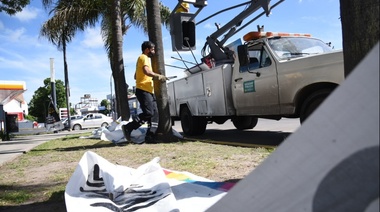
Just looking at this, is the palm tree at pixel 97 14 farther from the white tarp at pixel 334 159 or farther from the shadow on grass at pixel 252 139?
the white tarp at pixel 334 159

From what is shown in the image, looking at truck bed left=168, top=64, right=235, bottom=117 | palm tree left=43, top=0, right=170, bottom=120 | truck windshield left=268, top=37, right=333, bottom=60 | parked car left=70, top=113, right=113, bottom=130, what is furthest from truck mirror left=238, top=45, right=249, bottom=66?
parked car left=70, top=113, right=113, bottom=130

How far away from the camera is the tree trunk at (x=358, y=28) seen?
1.59m

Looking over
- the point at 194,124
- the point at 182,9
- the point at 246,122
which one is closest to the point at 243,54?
the point at 182,9

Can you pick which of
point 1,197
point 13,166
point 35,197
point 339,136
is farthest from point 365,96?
point 13,166

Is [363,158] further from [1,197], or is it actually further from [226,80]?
[226,80]

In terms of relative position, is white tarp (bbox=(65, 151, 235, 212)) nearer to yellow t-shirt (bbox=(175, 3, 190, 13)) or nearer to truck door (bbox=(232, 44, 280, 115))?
truck door (bbox=(232, 44, 280, 115))

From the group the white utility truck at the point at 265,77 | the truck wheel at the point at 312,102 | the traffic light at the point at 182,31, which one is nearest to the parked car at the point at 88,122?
the white utility truck at the point at 265,77

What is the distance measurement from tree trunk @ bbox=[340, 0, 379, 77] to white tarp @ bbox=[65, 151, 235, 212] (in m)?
1.36

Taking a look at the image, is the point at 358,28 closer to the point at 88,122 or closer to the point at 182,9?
the point at 182,9

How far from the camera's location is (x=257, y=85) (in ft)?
20.6

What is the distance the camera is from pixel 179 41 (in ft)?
23.1

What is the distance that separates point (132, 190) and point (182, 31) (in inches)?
203

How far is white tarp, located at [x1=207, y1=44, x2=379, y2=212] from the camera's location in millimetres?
889

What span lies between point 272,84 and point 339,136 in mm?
5078
